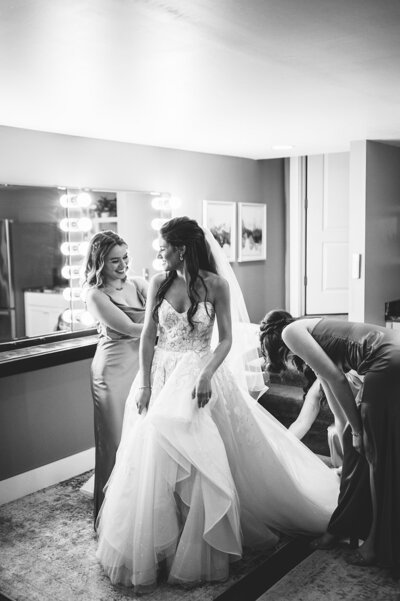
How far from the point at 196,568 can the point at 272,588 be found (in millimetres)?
342

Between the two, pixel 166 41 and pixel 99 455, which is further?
pixel 99 455

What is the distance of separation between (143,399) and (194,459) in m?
0.45

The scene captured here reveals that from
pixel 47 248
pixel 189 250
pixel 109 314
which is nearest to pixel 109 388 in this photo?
pixel 109 314

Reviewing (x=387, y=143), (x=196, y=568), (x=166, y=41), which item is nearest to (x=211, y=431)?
(x=196, y=568)

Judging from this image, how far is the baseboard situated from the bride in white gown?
3.02 feet

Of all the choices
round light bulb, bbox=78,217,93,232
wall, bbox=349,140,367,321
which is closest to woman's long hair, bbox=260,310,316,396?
round light bulb, bbox=78,217,93,232

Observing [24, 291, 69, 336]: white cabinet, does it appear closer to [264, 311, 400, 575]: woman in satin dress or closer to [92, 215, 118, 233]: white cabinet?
[92, 215, 118, 233]: white cabinet

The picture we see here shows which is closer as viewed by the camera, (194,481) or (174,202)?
(194,481)

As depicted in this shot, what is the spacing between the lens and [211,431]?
9.62 feet

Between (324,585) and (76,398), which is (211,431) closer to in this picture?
(324,585)

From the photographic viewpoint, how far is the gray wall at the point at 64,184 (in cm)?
403

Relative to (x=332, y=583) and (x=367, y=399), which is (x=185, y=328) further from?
(x=332, y=583)

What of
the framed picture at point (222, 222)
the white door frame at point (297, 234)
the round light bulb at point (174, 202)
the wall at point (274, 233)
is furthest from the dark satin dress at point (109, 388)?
the white door frame at point (297, 234)

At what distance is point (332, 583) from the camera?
2.80 m
